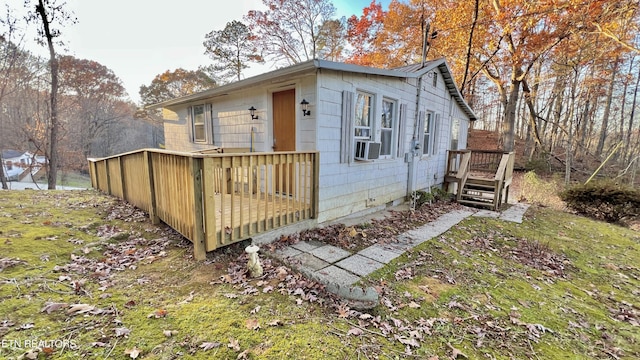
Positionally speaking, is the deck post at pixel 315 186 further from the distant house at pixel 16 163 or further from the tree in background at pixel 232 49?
the distant house at pixel 16 163

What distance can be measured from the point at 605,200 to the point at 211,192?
11195mm

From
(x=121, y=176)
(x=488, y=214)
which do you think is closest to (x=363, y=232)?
(x=488, y=214)

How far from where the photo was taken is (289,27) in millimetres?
19281

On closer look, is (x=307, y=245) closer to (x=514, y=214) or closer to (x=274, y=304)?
(x=274, y=304)

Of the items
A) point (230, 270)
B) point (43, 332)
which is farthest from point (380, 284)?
point (43, 332)

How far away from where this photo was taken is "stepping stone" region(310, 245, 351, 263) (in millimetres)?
3855

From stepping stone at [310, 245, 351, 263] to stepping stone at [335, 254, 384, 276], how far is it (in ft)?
0.40

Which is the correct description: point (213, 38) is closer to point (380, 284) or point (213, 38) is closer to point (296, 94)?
point (296, 94)

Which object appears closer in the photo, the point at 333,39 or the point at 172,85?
the point at 333,39

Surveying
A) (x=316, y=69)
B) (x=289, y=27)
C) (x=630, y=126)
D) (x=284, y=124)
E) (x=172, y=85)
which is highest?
(x=289, y=27)

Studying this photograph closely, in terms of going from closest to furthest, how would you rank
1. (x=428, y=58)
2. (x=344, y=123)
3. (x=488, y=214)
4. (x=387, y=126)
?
(x=344, y=123) → (x=387, y=126) → (x=488, y=214) → (x=428, y=58)

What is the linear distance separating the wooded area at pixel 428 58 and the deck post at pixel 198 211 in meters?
7.82

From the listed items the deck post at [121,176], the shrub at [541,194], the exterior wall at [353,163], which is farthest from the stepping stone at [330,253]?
the shrub at [541,194]

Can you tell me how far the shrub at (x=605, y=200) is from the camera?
7680 mm
